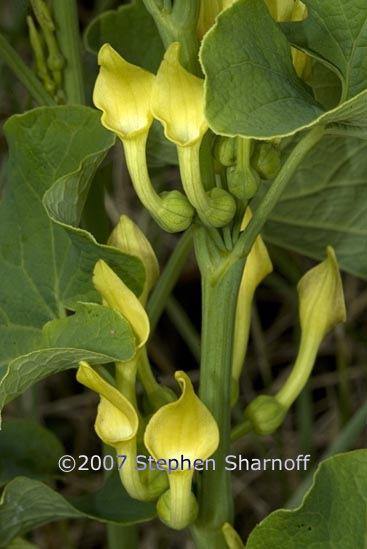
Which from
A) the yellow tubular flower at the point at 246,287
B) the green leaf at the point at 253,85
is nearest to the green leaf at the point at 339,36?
the green leaf at the point at 253,85

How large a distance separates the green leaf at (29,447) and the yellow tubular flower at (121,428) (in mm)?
307

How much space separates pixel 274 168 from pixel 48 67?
29 centimetres

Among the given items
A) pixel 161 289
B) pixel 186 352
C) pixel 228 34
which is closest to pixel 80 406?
pixel 186 352

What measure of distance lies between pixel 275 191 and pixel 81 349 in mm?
167

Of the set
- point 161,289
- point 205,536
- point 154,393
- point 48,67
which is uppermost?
point 48,67

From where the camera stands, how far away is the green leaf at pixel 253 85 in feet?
1.86

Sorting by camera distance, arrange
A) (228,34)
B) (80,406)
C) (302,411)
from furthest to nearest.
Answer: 1. (80,406)
2. (302,411)
3. (228,34)

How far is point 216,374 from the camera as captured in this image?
28.9 inches

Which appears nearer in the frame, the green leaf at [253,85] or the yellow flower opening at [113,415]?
the green leaf at [253,85]

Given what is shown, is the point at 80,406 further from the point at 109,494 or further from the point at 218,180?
the point at 218,180

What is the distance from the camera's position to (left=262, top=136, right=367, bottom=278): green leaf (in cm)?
96

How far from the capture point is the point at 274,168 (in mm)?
710

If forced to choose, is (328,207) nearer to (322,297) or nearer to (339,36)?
(322,297)

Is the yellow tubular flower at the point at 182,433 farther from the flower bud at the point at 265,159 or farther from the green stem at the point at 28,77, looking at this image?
the green stem at the point at 28,77
